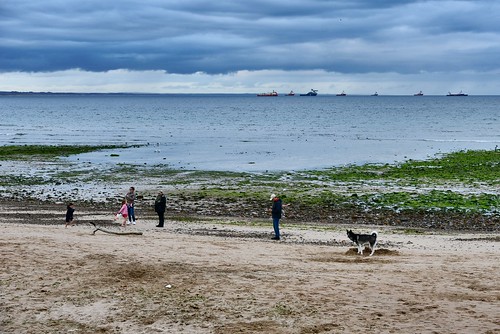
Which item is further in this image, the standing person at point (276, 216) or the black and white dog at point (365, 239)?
the standing person at point (276, 216)

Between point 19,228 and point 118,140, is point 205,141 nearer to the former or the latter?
point 118,140

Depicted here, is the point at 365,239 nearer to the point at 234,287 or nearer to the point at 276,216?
the point at 276,216

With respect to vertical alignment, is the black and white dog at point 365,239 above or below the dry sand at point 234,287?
above

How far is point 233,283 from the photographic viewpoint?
16734 millimetres

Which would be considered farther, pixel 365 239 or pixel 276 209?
pixel 276 209

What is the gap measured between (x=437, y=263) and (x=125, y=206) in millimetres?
14183

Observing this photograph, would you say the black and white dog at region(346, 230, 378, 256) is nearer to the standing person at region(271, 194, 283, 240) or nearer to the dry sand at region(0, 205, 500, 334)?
the dry sand at region(0, 205, 500, 334)

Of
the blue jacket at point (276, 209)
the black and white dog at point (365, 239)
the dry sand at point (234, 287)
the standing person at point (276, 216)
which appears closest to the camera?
the dry sand at point (234, 287)

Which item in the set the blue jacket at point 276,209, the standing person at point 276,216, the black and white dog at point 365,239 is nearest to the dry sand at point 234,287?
the black and white dog at point 365,239

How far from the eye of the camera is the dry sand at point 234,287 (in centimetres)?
1401

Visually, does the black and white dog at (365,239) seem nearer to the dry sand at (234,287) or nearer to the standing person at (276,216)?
the dry sand at (234,287)

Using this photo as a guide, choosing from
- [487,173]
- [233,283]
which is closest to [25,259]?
[233,283]

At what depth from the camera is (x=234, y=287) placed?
53.6 feet

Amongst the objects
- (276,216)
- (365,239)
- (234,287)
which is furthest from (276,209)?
(234,287)
